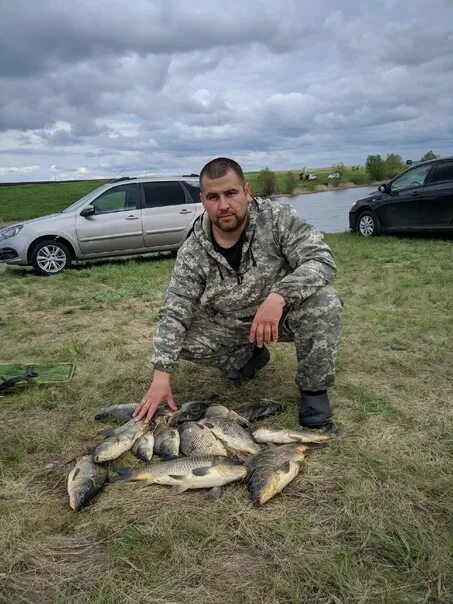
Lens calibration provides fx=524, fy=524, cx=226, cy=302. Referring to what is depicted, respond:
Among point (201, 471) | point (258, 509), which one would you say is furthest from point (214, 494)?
point (258, 509)

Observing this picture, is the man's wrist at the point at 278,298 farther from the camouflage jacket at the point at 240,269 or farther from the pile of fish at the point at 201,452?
the pile of fish at the point at 201,452

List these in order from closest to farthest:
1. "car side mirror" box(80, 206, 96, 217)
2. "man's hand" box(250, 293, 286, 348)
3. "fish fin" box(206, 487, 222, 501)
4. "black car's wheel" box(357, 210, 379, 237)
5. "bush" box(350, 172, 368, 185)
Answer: "fish fin" box(206, 487, 222, 501), "man's hand" box(250, 293, 286, 348), "car side mirror" box(80, 206, 96, 217), "black car's wheel" box(357, 210, 379, 237), "bush" box(350, 172, 368, 185)

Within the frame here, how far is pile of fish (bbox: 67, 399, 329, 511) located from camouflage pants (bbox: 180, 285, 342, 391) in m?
0.36

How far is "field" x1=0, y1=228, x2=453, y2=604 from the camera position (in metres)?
2.06

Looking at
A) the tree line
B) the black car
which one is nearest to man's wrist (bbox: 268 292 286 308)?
the black car

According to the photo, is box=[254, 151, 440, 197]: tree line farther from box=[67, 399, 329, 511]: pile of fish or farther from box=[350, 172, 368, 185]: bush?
box=[67, 399, 329, 511]: pile of fish

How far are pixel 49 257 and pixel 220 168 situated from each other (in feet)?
25.8

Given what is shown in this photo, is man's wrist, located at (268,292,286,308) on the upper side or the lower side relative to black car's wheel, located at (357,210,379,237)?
upper

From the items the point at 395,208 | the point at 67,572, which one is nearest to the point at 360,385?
the point at 67,572

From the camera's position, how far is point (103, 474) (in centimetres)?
284

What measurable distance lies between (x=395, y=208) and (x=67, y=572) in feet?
38.3

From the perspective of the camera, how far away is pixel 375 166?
4003 cm

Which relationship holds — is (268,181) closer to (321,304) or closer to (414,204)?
(414,204)

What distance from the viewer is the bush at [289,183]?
39.3 metres
